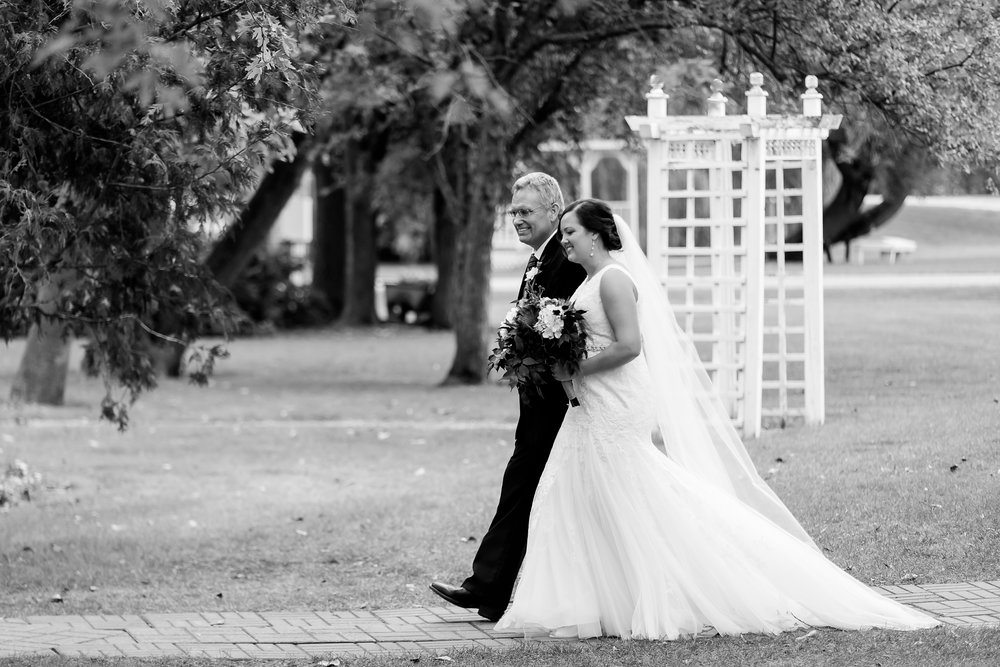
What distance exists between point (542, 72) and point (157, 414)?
6847 mm

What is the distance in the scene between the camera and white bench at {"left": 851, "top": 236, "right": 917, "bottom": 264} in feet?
157

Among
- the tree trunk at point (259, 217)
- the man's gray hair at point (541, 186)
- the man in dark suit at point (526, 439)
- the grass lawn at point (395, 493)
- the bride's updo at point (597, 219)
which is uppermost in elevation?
the tree trunk at point (259, 217)

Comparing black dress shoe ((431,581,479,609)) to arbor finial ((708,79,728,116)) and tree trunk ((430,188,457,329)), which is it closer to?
arbor finial ((708,79,728,116))

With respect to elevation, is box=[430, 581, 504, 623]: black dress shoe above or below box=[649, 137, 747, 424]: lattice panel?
below

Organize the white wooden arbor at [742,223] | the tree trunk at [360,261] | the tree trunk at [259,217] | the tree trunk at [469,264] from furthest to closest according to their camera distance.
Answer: the tree trunk at [360,261] → the tree trunk at [259,217] → the tree trunk at [469,264] → the white wooden arbor at [742,223]

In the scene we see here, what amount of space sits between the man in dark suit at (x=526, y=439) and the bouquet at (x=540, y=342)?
21cm

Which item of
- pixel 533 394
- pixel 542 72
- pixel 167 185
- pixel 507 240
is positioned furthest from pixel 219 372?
pixel 507 240

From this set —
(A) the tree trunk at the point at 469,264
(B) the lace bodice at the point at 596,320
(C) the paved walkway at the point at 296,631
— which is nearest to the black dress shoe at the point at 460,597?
(C) the paved walkway at the point at 296,631

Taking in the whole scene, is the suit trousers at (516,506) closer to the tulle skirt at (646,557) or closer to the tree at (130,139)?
the tulle skirt at (646,557)

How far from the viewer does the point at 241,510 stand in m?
12.0

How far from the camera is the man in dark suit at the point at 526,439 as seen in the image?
21.8 feet

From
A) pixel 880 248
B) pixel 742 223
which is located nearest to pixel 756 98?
pixel 742 223

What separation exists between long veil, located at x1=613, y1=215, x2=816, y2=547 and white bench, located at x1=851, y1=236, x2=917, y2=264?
4147 cm

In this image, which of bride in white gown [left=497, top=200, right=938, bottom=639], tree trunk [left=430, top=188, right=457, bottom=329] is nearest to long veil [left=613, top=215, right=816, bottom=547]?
bride in white gown [left=497, top=200, right=938, bottom=639]
